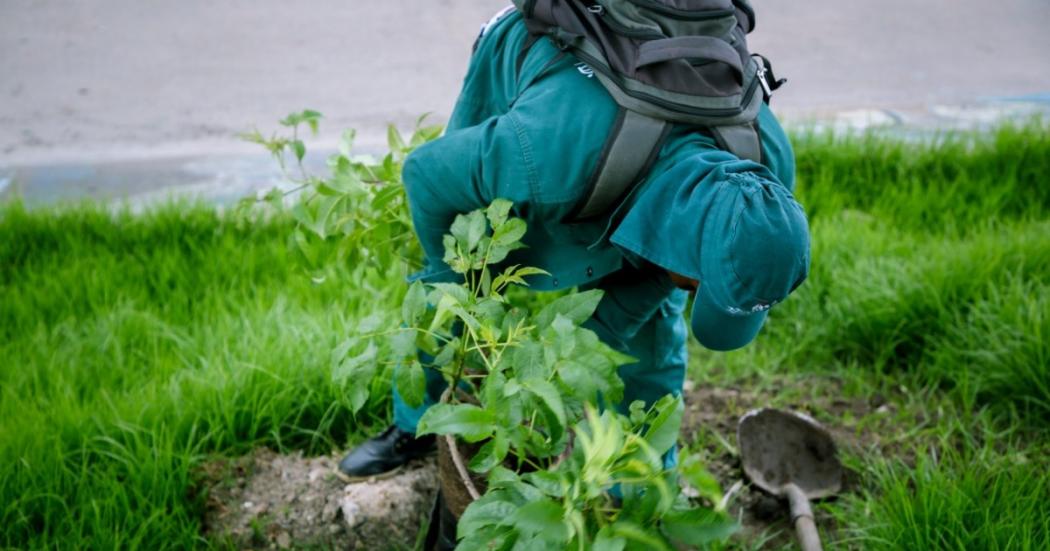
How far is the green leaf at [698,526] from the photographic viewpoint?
3.88 feet

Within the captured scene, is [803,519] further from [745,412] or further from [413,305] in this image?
[413,305]

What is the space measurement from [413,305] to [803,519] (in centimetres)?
108

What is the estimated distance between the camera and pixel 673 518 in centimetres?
121

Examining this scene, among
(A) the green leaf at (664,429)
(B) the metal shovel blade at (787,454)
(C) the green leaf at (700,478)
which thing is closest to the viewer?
(C) the green leaf at (700,478)

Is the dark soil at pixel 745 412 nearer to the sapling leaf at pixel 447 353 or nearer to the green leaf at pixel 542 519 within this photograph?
the sapling leaf at pixel 447 353

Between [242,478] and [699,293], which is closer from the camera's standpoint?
[699,293]

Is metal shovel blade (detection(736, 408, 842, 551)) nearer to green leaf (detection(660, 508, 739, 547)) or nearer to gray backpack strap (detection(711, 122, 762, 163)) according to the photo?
gray backpack strap (detection(711, 122, 762, 163))

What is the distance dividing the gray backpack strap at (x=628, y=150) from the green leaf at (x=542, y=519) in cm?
53

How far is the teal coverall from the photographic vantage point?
4.83 ft

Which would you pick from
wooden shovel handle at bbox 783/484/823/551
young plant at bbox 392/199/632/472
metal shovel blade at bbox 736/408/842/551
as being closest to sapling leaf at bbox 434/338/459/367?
young plant at bbox 392/199/632/472

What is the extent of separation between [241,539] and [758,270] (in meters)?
1.41

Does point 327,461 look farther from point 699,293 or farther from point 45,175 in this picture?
point 45,175

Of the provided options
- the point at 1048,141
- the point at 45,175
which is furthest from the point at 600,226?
the point at 45,175

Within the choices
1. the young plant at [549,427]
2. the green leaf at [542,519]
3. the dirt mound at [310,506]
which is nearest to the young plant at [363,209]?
the young plant at [549,427]
